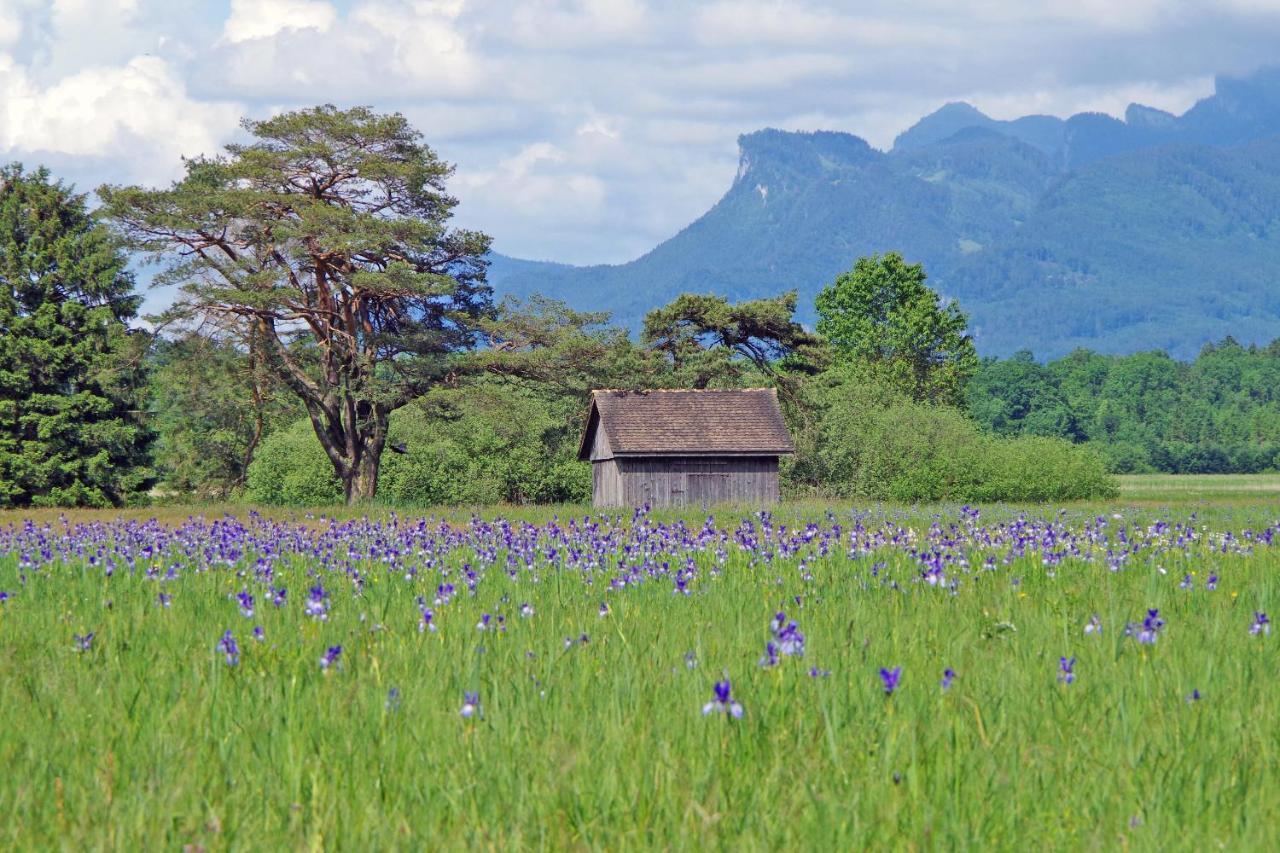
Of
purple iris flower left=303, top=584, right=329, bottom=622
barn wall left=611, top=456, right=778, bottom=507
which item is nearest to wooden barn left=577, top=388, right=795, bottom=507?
barn wall left=611, top=456, right=778, bottom=507

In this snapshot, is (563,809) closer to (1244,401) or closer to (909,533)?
(909,533)

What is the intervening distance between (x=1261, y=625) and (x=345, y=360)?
41935 mm

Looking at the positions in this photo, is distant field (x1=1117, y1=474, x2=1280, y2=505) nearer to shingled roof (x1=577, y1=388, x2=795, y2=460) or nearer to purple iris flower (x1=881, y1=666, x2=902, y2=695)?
shingled roof (x1=577, y1=388, x2=795, y2=460)

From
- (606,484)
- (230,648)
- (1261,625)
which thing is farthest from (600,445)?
(230,648)

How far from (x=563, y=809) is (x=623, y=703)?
46.2 inches

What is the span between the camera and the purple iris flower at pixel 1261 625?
6.04 m

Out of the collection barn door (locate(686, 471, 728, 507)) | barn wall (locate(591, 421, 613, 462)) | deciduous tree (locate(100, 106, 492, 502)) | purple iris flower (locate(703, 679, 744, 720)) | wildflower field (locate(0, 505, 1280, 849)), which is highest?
deciduous tree (locate(100, 106, 492, 502))

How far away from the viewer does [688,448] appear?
166 ft

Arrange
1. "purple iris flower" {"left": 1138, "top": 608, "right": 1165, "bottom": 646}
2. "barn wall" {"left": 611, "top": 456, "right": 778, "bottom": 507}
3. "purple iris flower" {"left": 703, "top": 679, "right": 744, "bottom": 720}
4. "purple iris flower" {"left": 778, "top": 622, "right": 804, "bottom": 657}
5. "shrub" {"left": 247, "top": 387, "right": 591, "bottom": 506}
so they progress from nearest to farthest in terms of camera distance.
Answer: "purple iris flower" {"left": 703, "top": 679, "right": 744, "bottom": 720} → "purple iris flower" {"left": 778, "top": 622, "right": 804, "bottom": 657} → "purple iris flower" {"left": 1138, "top": 608, "right": 1165, "bottom": 646} → "barn wall" {"left": 611, "top": 456, "right": 778, "bottom": 507} → "shrub" {"left": 247, "top": 387, "right": 591, "bottom": 506}

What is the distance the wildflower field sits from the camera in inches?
154

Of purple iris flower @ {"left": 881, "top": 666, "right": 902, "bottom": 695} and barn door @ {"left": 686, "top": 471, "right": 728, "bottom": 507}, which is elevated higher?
purple iris flower @ {"left": 881, "top": 666, "right": 902, "bottom": 695}

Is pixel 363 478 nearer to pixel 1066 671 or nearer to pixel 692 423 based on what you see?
pixel 692 423

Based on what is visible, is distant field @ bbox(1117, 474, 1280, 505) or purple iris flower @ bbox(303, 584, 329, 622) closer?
purple iris flower @ bbox(303, 584, 329, 622)

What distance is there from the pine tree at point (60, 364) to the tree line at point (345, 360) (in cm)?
10
